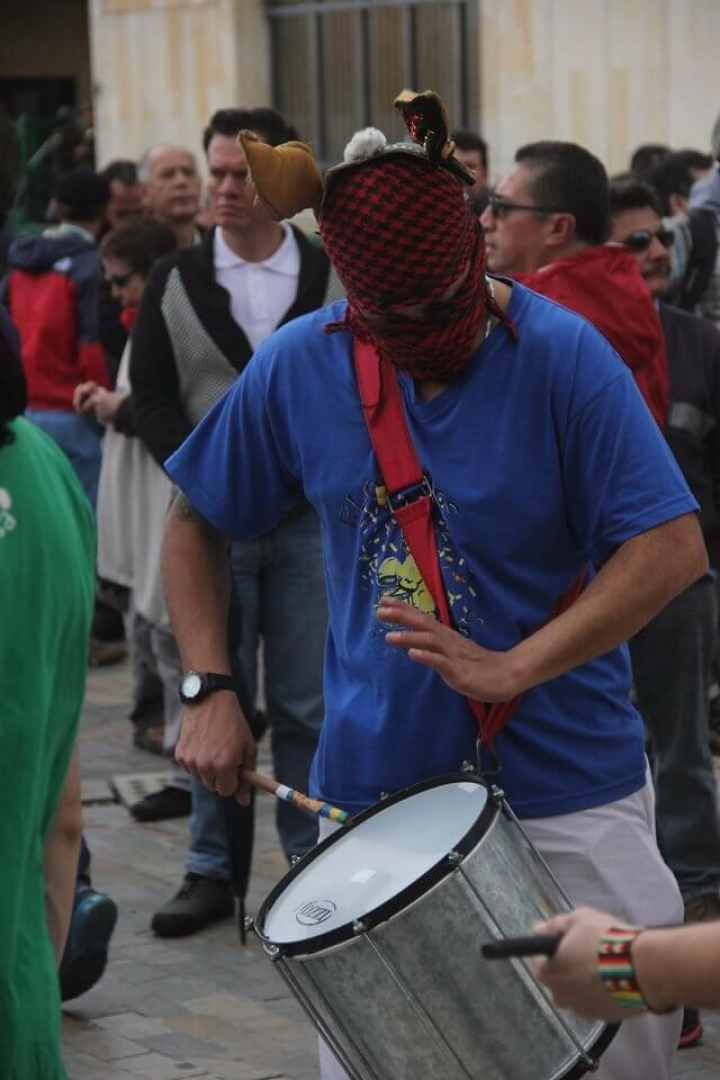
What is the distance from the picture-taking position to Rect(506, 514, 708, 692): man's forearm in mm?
3057

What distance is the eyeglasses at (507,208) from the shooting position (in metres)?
5.27

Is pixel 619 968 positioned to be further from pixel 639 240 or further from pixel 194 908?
pixel 639 240

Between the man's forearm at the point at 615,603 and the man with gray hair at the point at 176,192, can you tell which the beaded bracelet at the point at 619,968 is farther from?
the man with gray hair at the point at 176,192

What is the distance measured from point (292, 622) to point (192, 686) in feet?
7.45

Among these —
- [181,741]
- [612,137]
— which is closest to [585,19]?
[612,137]

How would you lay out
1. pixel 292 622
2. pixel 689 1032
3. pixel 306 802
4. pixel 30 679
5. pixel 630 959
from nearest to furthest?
pixel 630 959 < pixel 30 679 < pixel 306 802 < pixel 689 1032 < pixel 292 622

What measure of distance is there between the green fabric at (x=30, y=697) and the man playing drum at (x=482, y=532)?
605mm

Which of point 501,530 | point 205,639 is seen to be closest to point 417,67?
point 205,639

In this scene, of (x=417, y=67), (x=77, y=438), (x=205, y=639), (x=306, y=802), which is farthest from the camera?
(x=417, y=67)

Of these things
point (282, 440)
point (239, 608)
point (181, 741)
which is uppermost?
point (282, 440)

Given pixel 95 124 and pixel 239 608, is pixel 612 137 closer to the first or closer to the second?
pixel 95 124

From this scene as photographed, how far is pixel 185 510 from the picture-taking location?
3.65m

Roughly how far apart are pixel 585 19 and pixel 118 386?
800 centimetres

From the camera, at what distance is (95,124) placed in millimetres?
18891
